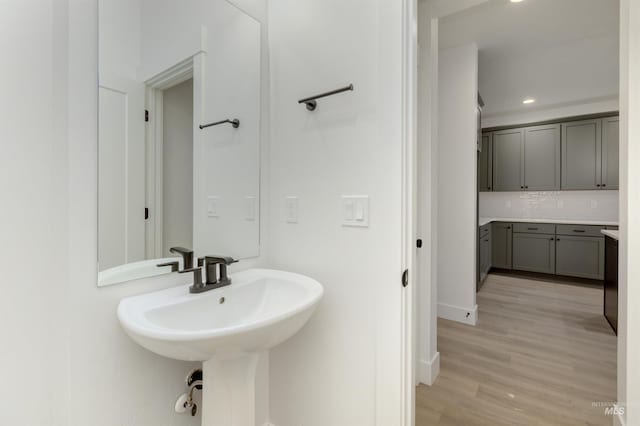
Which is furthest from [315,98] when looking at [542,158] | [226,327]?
[542,158]

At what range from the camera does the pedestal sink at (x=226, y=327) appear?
0.76 m

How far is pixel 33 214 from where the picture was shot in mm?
795

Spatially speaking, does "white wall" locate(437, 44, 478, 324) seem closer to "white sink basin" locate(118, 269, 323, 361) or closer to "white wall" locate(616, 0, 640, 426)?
"white wall" locate(616, 0, 640, 426)

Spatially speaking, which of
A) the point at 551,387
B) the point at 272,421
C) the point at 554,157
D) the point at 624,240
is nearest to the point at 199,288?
the point at 272,421

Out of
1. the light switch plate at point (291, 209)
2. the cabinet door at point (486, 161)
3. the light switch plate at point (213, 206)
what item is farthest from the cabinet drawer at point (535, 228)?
the light switch plate at point (213, 206)

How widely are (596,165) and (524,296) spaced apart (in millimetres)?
2329

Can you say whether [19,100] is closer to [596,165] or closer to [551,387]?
[551,387]

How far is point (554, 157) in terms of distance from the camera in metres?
4.44

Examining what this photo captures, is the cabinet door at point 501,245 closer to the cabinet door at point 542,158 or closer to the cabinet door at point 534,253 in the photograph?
the cabinet door at point 534,253

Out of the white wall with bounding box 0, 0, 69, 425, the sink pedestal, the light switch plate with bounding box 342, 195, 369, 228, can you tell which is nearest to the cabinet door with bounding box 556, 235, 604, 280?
the light switch plate with bounding box 342, 195, 369, 228

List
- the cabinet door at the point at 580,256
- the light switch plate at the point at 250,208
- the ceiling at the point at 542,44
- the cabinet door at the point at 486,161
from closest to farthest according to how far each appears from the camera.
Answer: the light switch plate at the point at 250,208
the ceiling at the point at 542,44
the cabinet door at the point at 580,256
the cabinet door at the point at 486,161

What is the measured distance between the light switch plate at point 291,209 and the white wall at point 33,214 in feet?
2.67

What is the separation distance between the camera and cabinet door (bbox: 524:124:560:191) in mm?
4426

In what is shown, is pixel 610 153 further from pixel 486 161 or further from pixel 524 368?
pixel 524 368
